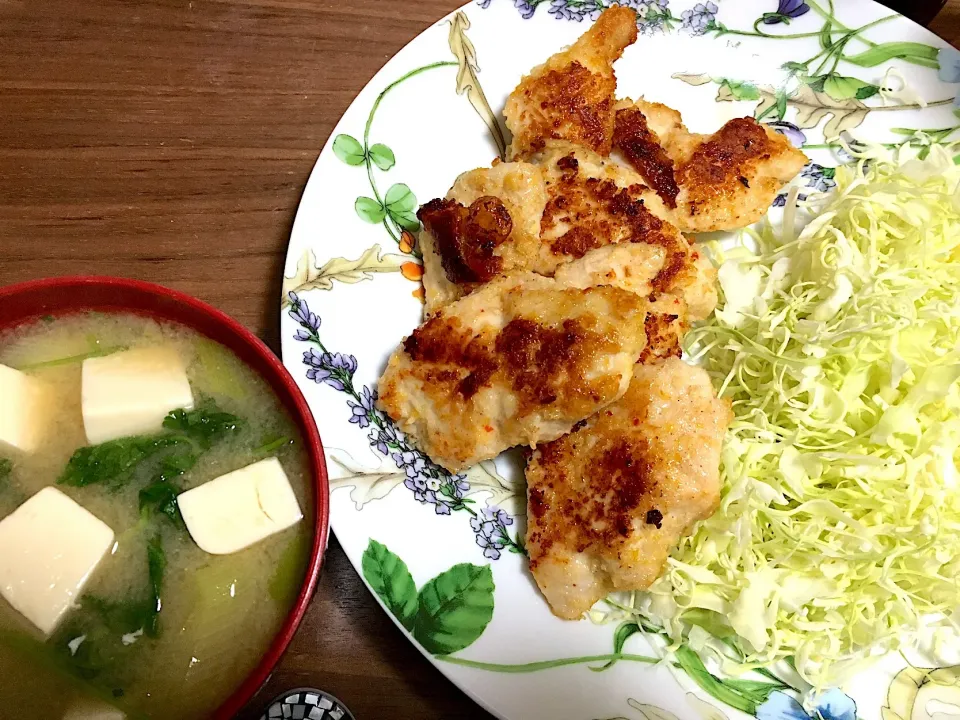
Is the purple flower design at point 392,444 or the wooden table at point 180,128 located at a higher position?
the wooden table at point 180,128

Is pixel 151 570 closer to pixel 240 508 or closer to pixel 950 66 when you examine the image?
pixel 240 508

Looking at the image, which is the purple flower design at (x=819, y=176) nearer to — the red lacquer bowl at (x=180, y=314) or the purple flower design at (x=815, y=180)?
the purple flower design at (x=815, y=180)

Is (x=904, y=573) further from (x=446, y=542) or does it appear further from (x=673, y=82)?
(x=673, y=82)

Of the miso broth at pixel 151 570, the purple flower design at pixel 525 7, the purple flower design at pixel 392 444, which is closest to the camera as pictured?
the miso broth at pixel 151 570

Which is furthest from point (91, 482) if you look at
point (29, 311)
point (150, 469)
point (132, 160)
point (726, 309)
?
point (726, 309)

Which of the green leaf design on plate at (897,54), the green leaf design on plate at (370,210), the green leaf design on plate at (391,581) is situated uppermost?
the green leaf design on plate at (897,54)

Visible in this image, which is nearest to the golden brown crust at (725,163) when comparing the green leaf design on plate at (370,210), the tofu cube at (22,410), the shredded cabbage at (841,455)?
the shredded cabbage at (841,455)

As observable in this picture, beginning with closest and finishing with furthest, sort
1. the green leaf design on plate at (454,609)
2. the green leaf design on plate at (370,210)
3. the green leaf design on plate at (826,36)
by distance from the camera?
1. the green leaf design on plate at (454,609)
2. the green leaf design on plate at (370,210)
3. the green leaf design on plate at (826,36)

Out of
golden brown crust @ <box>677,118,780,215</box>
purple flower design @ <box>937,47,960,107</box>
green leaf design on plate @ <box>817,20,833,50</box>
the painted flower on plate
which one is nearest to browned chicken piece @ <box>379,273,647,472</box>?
the painted flower on plate

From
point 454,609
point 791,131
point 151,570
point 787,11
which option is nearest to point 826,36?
point 787,11
